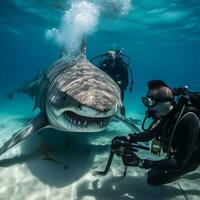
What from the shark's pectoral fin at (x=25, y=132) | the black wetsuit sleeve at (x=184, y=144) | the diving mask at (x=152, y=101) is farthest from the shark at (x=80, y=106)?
the black wetsuit sleeve at (x=184, y=144)

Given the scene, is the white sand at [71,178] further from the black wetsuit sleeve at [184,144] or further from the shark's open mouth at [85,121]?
the shark's open mouth at [85,121]

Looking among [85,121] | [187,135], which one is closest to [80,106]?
[85,121]

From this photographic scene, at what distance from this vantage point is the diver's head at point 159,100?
4.35 meters

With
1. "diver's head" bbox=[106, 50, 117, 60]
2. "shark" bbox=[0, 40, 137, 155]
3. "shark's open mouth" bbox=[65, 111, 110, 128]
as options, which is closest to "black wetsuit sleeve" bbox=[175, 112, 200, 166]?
"shark" bbox=[0, 40, 137, 155]

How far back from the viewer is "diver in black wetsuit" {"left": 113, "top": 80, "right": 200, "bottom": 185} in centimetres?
405

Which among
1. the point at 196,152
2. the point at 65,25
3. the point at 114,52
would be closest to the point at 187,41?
the point at 65,25

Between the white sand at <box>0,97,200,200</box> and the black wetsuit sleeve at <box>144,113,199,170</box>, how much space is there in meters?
0.82

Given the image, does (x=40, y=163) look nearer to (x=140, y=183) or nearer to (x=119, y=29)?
(x=140, y=183)

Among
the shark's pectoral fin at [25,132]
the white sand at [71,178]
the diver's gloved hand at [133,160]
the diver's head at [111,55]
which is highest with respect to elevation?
the diver's head at [111,55]

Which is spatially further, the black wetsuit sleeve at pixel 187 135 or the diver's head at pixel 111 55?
the diver's head at pixel 111 55

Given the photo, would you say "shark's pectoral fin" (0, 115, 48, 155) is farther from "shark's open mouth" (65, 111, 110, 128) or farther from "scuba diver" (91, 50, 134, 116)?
"scuba diver" (91, 50, 134, 116)

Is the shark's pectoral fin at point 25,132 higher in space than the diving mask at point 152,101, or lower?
lower

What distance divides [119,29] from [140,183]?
31.8 m

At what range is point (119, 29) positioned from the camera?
34.9m
